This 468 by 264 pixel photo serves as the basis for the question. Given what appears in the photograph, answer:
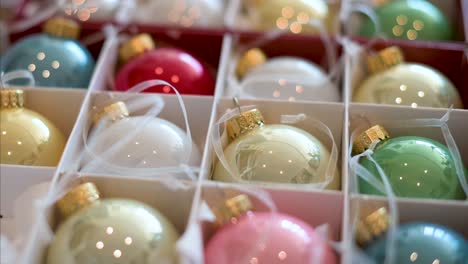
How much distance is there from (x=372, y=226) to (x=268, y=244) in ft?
0.54

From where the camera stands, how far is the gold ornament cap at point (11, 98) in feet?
4.30

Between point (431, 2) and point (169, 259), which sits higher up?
point (431, 2)

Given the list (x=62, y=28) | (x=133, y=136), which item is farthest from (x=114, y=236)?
(x=62, y=28)

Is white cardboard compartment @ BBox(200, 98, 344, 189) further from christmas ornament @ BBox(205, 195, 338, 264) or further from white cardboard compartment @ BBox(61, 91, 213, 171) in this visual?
christmas ornament @ BBox(205, 195, 338, 264)

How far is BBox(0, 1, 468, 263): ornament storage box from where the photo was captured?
113 centimetres

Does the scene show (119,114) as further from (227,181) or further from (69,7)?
(69,7)

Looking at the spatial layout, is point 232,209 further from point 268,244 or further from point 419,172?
point 419,172

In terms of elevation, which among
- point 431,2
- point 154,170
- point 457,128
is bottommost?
point 154,170

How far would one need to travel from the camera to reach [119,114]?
128 cm

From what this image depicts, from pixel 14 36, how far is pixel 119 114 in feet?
1.38

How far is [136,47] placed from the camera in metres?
1.45

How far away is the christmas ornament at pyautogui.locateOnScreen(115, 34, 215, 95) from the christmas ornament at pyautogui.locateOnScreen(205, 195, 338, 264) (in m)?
0.36

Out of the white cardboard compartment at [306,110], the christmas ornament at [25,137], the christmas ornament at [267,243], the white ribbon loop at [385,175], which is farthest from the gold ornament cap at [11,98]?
the white ribbon loop at [385,175]

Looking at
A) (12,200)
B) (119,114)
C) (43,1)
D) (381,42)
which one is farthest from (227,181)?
(43,1)
